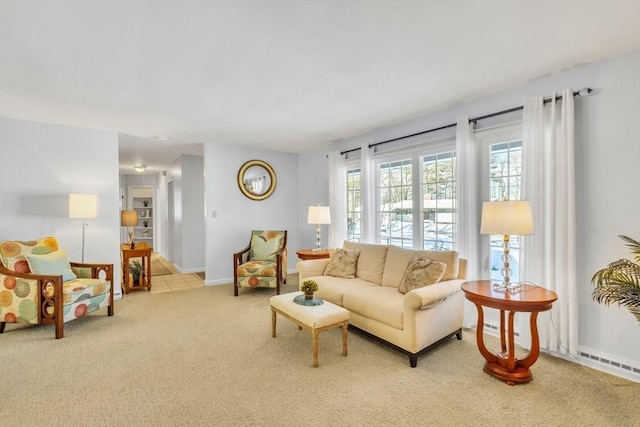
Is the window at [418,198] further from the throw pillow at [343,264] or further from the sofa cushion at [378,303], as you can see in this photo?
the sofa cushion at [378,303]

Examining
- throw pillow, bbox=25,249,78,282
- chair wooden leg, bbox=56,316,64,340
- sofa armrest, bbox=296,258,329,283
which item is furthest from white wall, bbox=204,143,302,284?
chair wooden leg, bbox=56,316,64,340

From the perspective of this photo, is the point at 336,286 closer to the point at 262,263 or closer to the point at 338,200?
the point at 262,263

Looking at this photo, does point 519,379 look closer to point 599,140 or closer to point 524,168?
point 524,168

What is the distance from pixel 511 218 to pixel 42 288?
4.39 m

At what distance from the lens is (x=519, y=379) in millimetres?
2273

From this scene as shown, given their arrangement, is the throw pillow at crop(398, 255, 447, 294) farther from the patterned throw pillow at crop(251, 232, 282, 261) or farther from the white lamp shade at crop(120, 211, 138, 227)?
the white lamp shade at crop(120, 211, 138, 227)

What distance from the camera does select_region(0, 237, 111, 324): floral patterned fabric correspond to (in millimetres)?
3131

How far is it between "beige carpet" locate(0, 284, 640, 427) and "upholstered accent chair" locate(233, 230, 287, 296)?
135 cm

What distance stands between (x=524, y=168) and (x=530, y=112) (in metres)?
0.50

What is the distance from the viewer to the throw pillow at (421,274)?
291 centimetres

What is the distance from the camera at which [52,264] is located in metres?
3.41

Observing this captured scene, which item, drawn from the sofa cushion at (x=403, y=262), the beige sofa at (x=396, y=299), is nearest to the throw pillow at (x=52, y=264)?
the beige sofa at (x=396, y=299)

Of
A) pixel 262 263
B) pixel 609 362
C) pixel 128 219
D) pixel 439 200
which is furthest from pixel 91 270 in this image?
pixel 609 362

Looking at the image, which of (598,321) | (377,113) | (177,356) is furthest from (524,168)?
(177,356)
